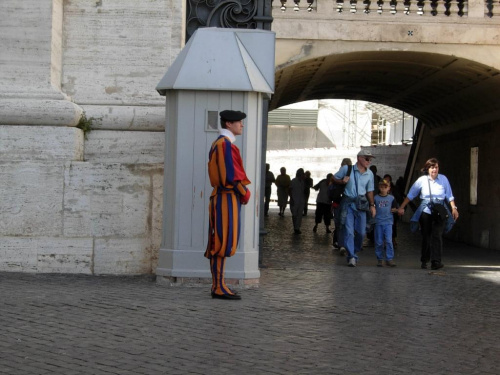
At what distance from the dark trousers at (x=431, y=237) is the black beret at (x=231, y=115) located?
5.19 meters

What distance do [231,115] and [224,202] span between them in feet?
2.37

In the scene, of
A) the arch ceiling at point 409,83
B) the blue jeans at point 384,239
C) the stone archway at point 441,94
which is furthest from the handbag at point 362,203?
the arch ceiling at point 409,83

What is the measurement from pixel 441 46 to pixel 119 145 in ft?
31.8

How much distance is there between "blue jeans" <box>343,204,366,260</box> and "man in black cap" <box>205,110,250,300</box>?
4.68 m

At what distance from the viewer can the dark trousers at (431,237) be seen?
1349cm

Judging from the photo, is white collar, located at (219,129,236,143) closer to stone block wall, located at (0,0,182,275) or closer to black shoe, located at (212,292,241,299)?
black shoe, located at (212,292,241,299)

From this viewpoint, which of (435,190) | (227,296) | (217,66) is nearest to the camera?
(227,296)

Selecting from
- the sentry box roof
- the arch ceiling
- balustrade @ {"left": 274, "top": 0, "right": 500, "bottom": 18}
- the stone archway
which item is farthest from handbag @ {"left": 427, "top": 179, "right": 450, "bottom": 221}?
balustrade @ {"left": 274, "top": 0, "right": 500, "bottom": 18}

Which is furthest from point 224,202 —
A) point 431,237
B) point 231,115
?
point 431,237

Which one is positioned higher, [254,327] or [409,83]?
[409,83]

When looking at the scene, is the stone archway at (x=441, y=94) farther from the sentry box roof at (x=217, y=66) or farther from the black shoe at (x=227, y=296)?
the black shoe at (x=227, y=296)

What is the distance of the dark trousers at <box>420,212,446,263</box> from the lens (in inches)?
531

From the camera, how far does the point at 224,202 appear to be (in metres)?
8.84

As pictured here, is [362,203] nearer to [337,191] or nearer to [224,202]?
[337,191]
